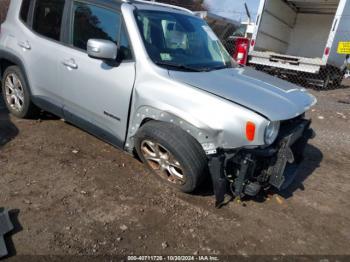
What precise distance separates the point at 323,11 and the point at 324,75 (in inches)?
123

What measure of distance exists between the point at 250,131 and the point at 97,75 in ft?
6.02

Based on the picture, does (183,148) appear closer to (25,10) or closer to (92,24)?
(92,24)

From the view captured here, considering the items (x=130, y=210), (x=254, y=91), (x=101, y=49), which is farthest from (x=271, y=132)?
(x=101, y=49)

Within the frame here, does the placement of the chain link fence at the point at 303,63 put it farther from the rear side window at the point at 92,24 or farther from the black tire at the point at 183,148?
the black tire at the point at 183,148

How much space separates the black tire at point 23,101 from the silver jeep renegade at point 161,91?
0.09 ft

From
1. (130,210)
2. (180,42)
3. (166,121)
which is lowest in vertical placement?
(130,210)

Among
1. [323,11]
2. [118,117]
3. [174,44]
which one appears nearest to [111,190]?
[118,117]

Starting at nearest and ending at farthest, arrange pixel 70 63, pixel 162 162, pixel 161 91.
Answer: pixel 161 91, pixel 162 162, pixel 70 63

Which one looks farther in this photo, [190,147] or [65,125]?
[65,125]

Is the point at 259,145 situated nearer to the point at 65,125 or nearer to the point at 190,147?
the point at 190,147

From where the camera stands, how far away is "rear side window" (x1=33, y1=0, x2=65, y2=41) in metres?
4.55

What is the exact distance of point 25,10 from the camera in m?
4.95

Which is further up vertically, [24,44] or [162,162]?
[24,44]

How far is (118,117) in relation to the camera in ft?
13.1
